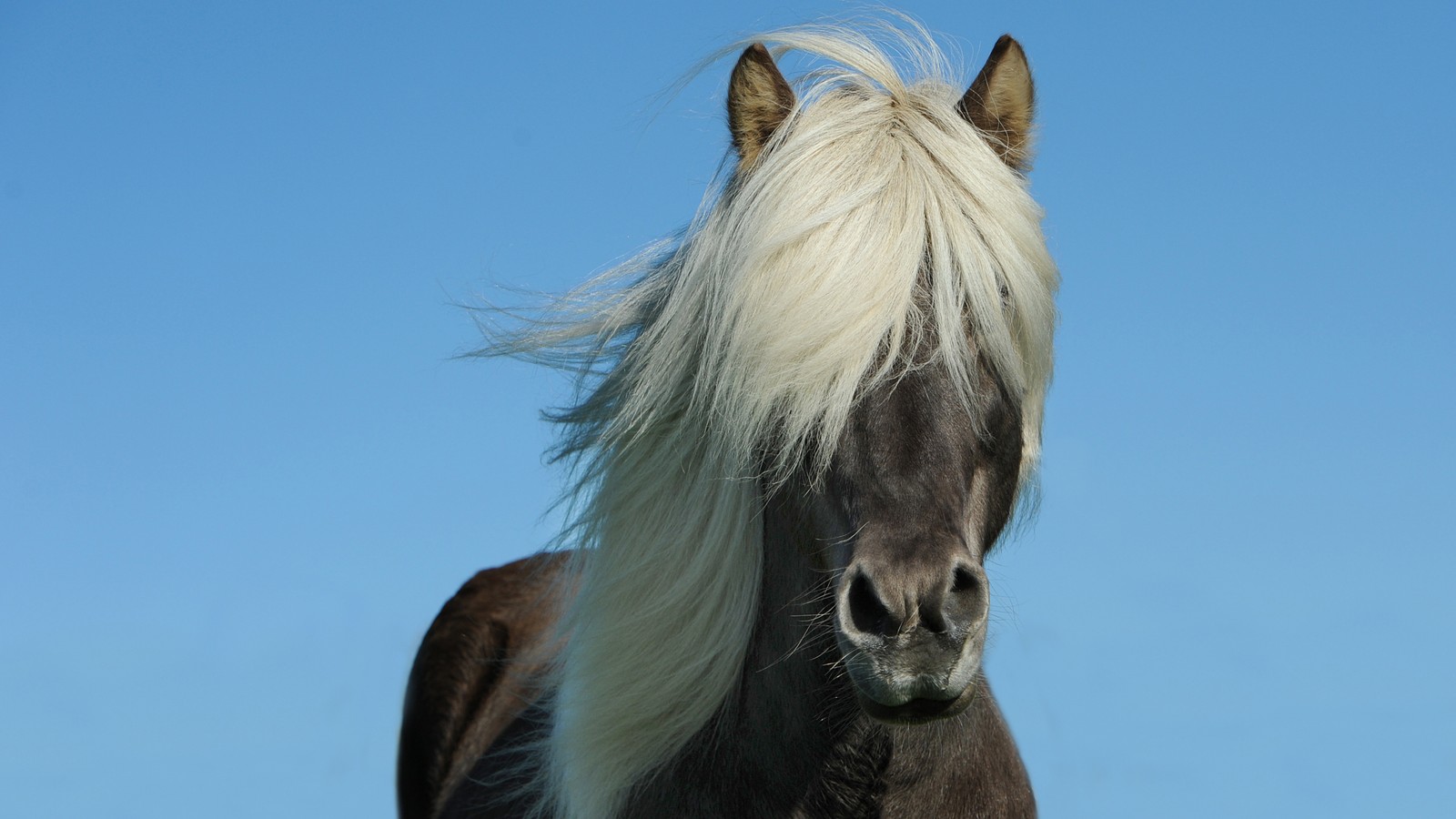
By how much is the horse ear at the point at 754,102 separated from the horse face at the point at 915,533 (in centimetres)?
93

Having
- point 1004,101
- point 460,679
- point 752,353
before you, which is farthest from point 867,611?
point 460,679

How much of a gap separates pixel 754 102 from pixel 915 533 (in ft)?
4.51

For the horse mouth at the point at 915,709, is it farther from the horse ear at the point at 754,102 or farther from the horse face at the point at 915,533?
the horse ear at the point at 754,102

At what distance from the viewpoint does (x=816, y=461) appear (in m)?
3.04

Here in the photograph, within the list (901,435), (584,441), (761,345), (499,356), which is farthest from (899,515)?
(499,356)

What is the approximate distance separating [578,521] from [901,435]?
4.09 feet

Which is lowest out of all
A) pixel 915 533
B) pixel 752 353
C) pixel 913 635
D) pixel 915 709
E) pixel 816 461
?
pixel 915 709

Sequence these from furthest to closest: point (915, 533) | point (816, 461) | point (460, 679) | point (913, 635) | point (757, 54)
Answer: point (460, 679) < point (757, 54) < point (816, 461) < point (915, 533) < point (913, 635)

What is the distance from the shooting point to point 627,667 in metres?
3.54

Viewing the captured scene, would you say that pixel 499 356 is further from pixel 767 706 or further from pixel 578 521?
pixel 767 706

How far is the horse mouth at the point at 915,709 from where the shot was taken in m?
2.72

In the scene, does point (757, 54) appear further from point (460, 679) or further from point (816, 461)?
point (460, 679)

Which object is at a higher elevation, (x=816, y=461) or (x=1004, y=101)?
(x=1004, y=101)

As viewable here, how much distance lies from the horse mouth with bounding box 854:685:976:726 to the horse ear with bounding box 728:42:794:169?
1.51 meters
